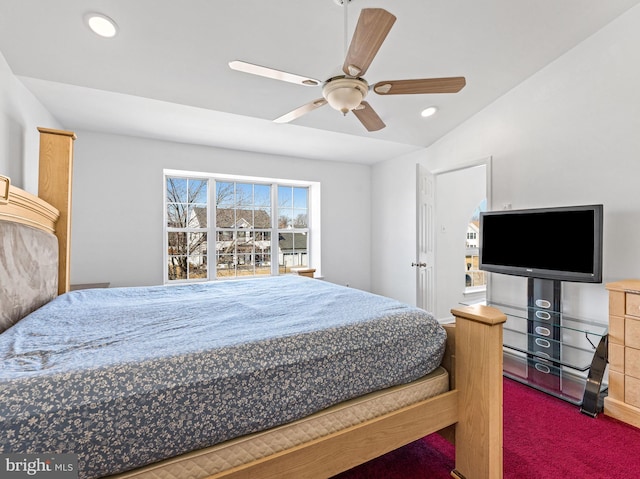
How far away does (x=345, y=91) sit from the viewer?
175 cm

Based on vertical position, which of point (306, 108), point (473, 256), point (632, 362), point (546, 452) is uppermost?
point (306, 108)

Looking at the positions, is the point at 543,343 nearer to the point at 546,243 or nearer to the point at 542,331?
the point at 542,331

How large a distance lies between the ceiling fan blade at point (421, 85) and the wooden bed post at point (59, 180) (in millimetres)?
2303

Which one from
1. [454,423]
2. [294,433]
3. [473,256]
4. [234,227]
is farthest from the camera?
[473,256]

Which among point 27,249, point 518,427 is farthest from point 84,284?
point 518,427

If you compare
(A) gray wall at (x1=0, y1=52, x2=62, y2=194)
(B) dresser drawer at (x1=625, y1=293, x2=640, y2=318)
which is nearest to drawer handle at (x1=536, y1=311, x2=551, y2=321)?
(B) dresser drawer at (x1=625, y1=293, x2=640, y2=318)

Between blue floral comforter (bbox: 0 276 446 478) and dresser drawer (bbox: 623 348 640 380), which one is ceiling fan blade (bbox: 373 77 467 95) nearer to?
blue floral comforter (bbox: 0 276 446 478)

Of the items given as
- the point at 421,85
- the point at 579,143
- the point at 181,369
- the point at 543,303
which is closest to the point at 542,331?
the point at 543,303

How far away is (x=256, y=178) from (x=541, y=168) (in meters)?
3.24

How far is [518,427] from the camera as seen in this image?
200 centimetres

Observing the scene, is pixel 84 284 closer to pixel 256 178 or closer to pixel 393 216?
pixel 256 178

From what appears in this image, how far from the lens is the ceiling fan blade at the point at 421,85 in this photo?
1.77 m

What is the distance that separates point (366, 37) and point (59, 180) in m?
2.43

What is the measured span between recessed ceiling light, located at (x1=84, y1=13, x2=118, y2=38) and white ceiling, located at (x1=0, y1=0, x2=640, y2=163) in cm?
4
